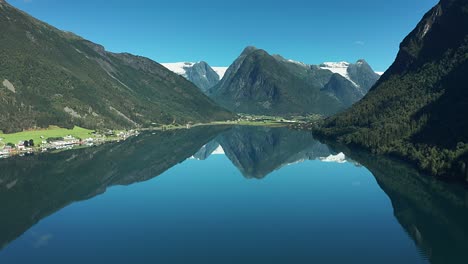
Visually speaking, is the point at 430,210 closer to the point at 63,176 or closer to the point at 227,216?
the point at 227,216

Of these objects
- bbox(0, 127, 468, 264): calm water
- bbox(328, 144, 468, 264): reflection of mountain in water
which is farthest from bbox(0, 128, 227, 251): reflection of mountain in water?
bbox(328, 144, 468, 264): reflection of mountain in water

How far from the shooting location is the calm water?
6003 centimetres

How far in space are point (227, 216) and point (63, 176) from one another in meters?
69.9

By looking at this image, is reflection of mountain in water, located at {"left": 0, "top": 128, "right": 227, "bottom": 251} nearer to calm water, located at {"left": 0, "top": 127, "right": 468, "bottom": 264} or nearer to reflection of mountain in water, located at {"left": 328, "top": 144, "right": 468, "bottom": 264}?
calm water, located at {"left": 0, "top": 127, "right": 468, "bottom": 264}

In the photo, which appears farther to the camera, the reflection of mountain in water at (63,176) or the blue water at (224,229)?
the reflection of mountain in water at (63,176)

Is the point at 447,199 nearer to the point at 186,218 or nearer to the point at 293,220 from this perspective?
the point at 293,220

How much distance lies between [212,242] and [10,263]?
30.6m

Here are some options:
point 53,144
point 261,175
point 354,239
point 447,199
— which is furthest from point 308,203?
point 53,144

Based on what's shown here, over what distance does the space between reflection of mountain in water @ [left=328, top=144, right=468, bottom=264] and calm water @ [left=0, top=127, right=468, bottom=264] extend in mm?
235

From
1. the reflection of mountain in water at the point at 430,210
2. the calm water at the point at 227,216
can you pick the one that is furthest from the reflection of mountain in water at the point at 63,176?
the reflection of mountain in water at the point at 430,210

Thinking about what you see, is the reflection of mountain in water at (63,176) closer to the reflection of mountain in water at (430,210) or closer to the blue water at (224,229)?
the blue water at (224,229)

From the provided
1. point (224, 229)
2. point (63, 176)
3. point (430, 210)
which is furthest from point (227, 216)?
point (63, 176)

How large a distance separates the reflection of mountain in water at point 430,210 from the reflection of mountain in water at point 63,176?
7242 centimetres

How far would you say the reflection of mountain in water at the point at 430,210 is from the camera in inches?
2437
